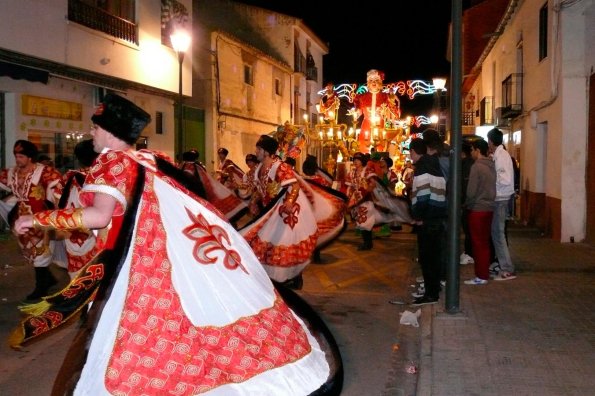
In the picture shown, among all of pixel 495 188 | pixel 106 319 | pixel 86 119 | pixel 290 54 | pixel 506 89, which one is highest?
pixel 290 54

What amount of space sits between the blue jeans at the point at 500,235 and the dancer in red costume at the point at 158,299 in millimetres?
5326

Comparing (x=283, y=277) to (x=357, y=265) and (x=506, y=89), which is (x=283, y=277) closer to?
Answer: (x=357, y=265)

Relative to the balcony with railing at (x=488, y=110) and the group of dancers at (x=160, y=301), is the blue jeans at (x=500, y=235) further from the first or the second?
the balcony with railing at (x=488, y=110)

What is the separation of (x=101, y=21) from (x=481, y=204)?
11317 millimetres

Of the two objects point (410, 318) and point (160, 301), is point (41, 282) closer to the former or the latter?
point (410, 318)

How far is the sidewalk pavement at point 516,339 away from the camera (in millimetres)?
5008

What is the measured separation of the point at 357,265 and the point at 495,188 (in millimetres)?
3043

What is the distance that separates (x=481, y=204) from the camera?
845 centimetres

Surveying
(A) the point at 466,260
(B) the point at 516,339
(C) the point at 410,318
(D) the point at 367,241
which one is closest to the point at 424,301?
(C) the point at 410,318

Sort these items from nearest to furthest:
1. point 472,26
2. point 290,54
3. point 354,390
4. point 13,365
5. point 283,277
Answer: point 354,390 → point 13,365 → point 283,277 → point 472,26 → point 290,54

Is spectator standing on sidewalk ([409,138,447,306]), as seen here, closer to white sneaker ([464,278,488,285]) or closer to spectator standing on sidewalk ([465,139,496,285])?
spectator standing on sidewalk ([465,139,496,285])

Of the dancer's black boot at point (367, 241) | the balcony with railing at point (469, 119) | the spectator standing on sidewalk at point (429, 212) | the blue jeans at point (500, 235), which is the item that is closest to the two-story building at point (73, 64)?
the dancer's black boot at point (367, 241)

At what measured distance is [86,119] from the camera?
16469mm

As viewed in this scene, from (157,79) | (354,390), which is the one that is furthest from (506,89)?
(354,390)
